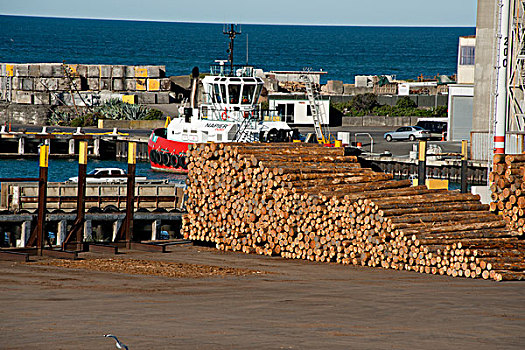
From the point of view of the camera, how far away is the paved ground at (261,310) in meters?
11.2

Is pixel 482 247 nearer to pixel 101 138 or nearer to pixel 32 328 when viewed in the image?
pixel 32 328

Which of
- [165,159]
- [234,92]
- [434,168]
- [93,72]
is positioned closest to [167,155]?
[165,159]

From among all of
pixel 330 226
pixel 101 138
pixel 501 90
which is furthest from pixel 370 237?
pixel 101 138

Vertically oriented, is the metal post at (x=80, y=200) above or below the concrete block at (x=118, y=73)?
below

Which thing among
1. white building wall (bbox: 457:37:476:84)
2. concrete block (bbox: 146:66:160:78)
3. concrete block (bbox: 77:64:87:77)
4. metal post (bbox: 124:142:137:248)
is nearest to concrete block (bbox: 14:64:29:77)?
concrete block (bbox: 77:64:87:77)

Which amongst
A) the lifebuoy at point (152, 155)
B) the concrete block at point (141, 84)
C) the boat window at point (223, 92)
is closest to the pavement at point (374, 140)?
the lifebuoy at point (152, 155)

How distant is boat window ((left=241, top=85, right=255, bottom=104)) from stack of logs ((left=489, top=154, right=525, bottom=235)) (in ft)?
86.8

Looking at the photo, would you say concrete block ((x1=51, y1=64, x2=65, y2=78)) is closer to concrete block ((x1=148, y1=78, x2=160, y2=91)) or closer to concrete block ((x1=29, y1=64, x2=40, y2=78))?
concrete block ((x1=29, y1=64, x2=40, y2=78))

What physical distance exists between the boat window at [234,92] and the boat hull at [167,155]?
5004mm

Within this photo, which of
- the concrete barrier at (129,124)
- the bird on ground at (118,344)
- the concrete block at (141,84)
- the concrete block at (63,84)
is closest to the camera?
the bird on ground at (118,344)

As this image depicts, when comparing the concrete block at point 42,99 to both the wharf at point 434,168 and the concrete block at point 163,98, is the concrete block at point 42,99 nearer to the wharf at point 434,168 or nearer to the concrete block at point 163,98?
the concrete block at point 163,98

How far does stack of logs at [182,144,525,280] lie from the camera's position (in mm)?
18016

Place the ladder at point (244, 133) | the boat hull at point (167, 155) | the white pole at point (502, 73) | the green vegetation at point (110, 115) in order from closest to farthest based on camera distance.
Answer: the white pole at point (502, 73)
the ladder at point (244, 133)
the boat hull at point (167, 155)
the green vegetation at point (110, 115)

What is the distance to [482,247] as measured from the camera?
18031 millimetres
